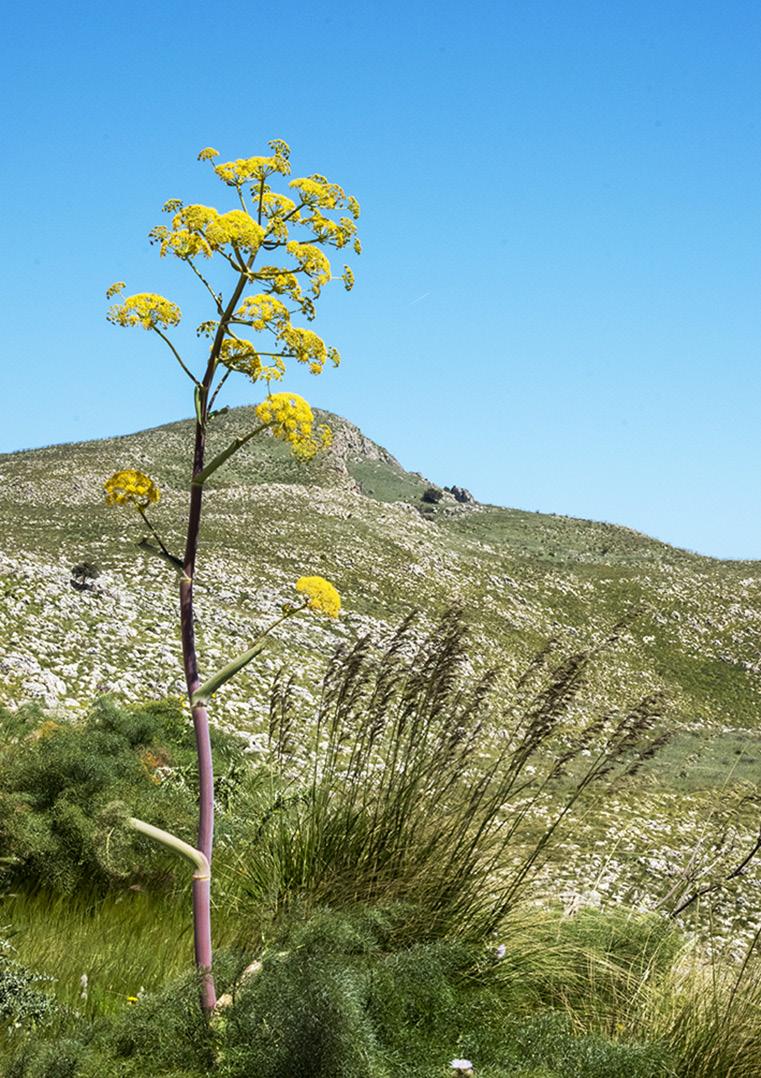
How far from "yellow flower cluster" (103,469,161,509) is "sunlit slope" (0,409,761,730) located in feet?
13.4

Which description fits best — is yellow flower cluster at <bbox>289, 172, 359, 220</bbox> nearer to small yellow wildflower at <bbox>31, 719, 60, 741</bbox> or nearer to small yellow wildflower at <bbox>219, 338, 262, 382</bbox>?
small yellow wildflower at <bbox>219, 338, 262, 382</bbox>

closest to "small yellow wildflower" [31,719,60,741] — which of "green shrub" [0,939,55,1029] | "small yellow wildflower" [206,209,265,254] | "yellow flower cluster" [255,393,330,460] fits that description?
"green shrub" [0,939,55,1029]

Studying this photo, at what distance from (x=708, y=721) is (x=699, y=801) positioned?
1884 centimetres

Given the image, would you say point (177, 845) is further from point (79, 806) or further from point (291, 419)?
point (79, 806)

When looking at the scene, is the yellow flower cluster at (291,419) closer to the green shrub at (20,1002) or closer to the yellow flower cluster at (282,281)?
the yellow flower cluster at (282,281)

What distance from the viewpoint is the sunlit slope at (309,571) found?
19828mm

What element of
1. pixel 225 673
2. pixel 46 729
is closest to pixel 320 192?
pixel 225 673

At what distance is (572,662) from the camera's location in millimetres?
5613

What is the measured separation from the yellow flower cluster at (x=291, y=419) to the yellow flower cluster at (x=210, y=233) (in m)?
0.58

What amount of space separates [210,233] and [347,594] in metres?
31.1

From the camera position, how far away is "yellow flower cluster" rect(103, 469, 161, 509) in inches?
138

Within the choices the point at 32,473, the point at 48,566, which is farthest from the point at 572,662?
the point at 32,473

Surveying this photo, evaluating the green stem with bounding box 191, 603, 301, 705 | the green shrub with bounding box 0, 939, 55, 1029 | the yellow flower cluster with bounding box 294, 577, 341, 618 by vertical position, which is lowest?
the green shrub with bounding box 0, 939, 55, 1029

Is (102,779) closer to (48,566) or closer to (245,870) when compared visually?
(245,870)
